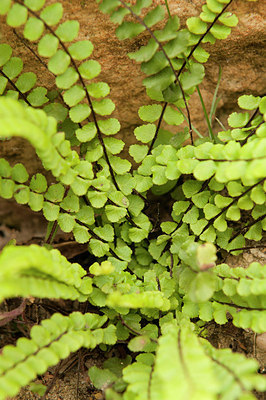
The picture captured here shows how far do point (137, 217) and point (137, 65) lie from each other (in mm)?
842

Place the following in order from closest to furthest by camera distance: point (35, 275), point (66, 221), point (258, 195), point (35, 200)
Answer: point (35, 275) → point (258, 195) → point (35, 200) → point (66, 221)

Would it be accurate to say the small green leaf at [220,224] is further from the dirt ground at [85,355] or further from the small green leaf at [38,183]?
the small green leaf at [38,183]

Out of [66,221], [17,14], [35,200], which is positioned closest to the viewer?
[17,14]

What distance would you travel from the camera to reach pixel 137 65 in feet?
7.48

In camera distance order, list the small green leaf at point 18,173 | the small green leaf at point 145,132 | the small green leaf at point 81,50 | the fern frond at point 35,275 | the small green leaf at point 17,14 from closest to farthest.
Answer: the fern frond at point 35,275
the small green leaf at point 17,14
the small green leaf at point 81,50
the small green leaf at point 18,173
the small green leaf at point 145,132

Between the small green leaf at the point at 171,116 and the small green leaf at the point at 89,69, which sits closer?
the small green leaf at the point at 89,69

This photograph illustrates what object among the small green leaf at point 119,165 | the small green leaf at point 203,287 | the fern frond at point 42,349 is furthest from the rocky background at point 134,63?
the small green leaf at point 203,287

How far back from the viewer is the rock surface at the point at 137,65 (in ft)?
6.81

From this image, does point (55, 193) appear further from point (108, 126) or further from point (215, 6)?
point (215, 6)

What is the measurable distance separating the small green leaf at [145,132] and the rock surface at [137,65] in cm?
38

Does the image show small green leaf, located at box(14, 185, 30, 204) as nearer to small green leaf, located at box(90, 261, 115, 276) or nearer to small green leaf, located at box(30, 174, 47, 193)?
small green leaf, located at box(30, 174, 47, 193)

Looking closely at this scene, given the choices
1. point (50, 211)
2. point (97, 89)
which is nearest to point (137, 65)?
point (97, 89)

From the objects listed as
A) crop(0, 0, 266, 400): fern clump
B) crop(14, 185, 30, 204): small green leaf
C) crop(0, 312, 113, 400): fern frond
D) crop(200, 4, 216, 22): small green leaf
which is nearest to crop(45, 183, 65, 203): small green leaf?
crop(0, 0, 266, 400): fern clump

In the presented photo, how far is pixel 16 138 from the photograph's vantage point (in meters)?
2.47
